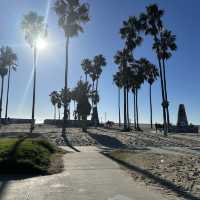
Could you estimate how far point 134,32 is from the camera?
5447 centimetres

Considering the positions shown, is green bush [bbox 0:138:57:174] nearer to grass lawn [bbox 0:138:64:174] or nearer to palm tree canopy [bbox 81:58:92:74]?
grass lawn [bbox 0:138:64:174]

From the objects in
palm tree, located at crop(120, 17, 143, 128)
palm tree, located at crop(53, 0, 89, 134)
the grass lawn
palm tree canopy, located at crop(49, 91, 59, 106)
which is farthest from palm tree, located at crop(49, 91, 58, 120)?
the grass lawn

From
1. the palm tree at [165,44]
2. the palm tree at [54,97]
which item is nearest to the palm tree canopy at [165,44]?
the palm tree at [165,44]

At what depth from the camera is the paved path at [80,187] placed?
30.5 ft

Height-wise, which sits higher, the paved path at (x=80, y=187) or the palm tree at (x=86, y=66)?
the palm tree at (x=86, y=66)

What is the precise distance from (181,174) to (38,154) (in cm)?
579

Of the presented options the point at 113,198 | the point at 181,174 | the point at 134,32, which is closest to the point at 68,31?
the point at 134,32

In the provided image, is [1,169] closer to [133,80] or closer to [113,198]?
[113,198]

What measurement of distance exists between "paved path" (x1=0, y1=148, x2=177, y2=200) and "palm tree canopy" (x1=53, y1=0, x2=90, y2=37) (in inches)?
1057

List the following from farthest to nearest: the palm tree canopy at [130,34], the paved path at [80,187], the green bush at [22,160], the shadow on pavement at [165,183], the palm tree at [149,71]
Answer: the palm tree at [149,71], the palm tree canopy at [130,34], the green bush at [22,160], the shadow on pavement at [165,183], the paved path at [80,187]

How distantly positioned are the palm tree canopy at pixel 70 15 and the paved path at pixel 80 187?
26.8m

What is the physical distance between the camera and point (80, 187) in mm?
10508

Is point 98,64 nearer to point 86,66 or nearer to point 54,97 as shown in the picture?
point 86,66

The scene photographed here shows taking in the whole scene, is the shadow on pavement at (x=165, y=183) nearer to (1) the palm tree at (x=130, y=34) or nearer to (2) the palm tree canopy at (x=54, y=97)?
(1) the palm tree at (x=130, y=34)
